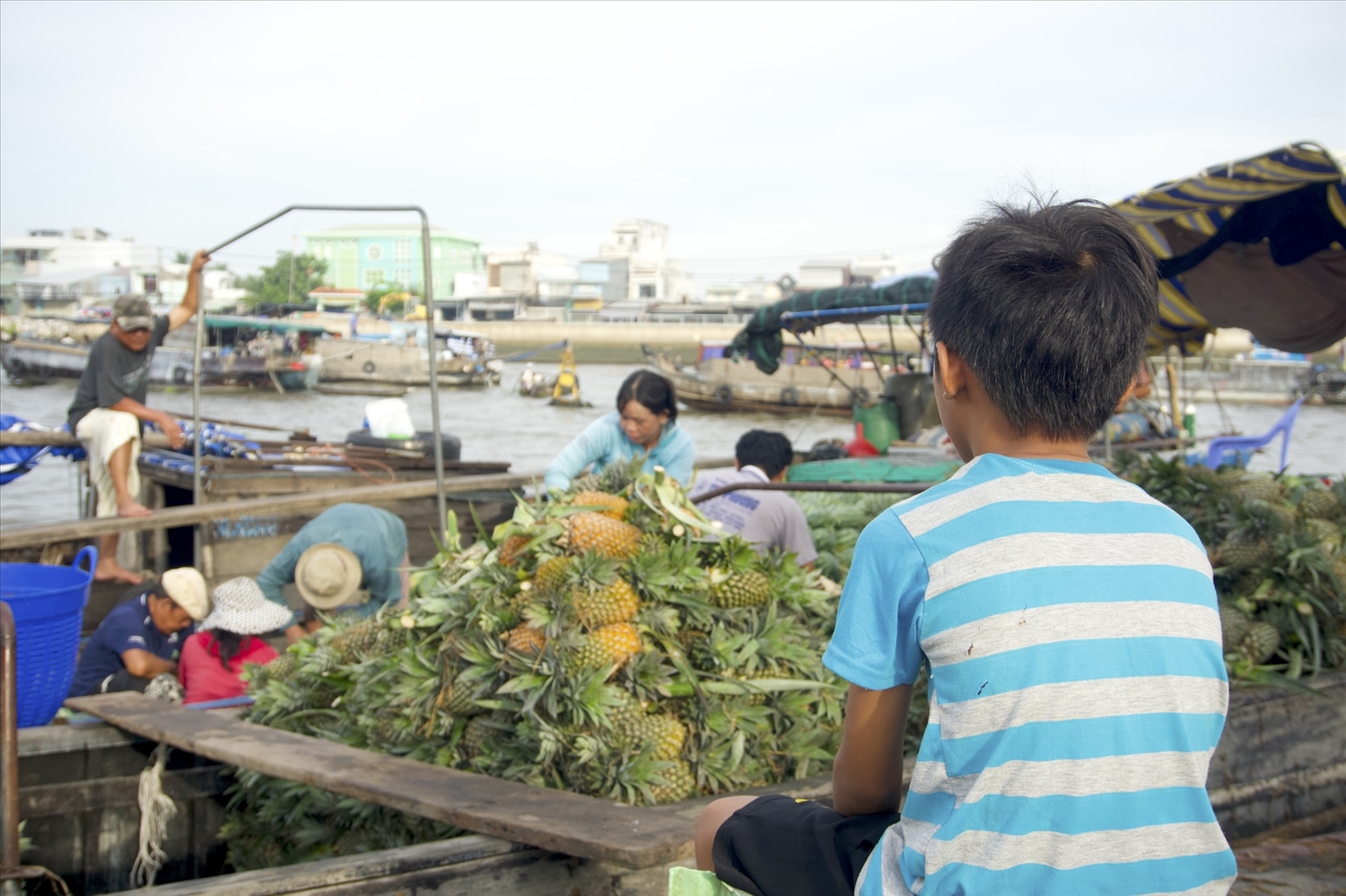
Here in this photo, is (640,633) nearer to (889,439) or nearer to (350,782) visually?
(350,782)

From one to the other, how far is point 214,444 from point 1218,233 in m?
8.26

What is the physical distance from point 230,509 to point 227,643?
5.92 ft

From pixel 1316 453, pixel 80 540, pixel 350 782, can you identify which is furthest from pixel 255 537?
pixel 1316 453

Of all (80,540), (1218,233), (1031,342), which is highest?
(1218,233)

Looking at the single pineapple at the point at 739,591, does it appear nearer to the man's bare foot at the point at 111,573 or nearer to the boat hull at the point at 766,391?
the man's bare foot at the point at 111,573

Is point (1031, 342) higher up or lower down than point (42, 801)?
higher up

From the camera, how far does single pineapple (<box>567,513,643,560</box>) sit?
9.34ft

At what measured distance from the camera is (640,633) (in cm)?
275

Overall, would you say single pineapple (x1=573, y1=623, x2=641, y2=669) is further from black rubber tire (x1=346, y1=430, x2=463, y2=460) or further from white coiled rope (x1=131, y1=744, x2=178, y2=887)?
black rubber tire (x1=346, y1=430, x2=463, y2=460)

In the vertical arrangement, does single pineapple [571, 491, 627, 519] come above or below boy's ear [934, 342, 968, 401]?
below

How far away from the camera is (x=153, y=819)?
3248mm

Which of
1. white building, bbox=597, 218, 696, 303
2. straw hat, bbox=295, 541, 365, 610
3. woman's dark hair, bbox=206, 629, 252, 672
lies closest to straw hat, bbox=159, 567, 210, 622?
woman's dark hair, bbox=206, 629, 252, 672

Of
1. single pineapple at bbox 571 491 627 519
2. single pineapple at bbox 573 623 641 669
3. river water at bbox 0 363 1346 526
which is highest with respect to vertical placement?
single pineapple at bbox 571 491 627 519

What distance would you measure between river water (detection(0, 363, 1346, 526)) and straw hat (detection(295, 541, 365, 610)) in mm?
10353
